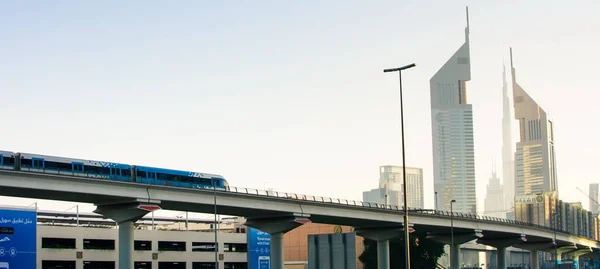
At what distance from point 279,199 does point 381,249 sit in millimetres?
29619

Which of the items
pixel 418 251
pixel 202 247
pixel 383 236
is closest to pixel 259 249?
pixel 202 247

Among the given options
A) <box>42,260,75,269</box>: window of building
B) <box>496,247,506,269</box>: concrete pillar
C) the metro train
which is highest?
the metro train

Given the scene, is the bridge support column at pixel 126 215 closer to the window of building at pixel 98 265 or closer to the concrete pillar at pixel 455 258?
the window of building at pixel 98 265

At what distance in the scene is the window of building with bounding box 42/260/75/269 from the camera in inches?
4373

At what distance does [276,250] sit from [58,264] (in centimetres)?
2809

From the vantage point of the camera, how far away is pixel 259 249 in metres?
111

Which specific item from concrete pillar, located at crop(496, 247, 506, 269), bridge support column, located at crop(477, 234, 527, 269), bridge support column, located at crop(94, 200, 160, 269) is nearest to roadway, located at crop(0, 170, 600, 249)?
bridge support column, located at crop(94, 200, 160, 269)

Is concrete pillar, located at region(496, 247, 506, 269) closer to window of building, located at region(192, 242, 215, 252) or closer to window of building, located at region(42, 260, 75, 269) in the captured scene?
window of building, located at region(192, 242, 215, 252)

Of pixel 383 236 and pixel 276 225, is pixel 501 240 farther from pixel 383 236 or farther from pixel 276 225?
pixel 276 225

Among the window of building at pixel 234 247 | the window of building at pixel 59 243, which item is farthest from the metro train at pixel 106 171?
the window of building at pixel 234 247

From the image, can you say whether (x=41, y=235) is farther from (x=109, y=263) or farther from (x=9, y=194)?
(x=9, y=194)

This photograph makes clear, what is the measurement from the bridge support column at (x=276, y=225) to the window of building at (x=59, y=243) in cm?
2313

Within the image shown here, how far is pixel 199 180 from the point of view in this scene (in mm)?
103500

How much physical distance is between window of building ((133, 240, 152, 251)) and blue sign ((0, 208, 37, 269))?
35628 millimetres
